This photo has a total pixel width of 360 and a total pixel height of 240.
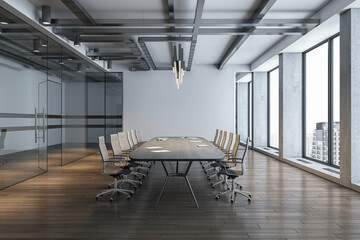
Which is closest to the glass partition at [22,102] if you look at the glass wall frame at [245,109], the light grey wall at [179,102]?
the light grey wall at [179,102]

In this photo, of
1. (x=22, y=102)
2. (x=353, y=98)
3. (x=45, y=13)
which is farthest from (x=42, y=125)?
(x=353, y=98)

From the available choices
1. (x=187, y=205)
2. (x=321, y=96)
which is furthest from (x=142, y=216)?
(x=321, y=96)

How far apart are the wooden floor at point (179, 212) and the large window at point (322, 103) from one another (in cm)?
156

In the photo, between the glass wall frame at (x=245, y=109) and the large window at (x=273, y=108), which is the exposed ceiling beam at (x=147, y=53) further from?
the glass wall frame at (x=245, y=109)

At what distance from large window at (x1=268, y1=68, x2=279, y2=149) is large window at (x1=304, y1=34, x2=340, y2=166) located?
223 cm

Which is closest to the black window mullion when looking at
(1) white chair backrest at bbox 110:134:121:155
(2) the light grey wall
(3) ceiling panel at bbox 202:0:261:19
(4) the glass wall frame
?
(3) ceiling panel at bbox 202:0:261:19

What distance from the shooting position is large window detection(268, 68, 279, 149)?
10.7m

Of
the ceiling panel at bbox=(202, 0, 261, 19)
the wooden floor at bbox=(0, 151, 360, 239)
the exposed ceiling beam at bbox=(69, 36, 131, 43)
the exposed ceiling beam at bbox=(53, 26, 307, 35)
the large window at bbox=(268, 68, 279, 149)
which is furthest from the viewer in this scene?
the large window at bbox=(268, 68, 279, 149)

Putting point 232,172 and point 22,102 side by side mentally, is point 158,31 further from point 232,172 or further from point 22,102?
point 232,172

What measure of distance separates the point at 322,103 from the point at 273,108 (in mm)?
3587

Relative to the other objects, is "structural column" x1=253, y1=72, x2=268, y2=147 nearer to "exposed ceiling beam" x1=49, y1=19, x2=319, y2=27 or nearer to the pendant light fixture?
"exposed ceiling beam" x1=49, y1=19, x2=319, y2=27

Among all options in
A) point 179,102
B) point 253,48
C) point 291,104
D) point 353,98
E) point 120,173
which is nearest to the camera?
point 120,173

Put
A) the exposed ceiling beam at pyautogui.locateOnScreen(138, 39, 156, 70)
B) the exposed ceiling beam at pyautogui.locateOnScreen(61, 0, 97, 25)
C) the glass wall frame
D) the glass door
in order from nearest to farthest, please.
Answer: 1. the exposed ceiling beam at pyautogui.locateOnScreen(61, 0, 97, 25)
2. the glass door
3. the exposed ceiling beam at pyautogui.locateOnScreen(138, 39, 156, 70)
4. the glass wall frame

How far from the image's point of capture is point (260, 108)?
11727 millimetres
